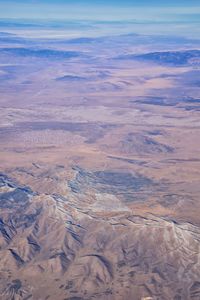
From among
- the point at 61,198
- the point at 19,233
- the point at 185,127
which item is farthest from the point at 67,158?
the point at 185,127

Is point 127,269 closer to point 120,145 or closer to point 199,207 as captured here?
point 199,207

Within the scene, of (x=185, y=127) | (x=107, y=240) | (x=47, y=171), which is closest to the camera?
(x=107, y=240)

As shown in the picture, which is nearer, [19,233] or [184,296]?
[184,296]

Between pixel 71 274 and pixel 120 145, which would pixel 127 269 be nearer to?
pixel 71 274

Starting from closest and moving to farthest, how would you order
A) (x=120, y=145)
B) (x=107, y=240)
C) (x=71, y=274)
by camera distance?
(x=71, y=274) < (x=107, y=240) < (x=120, y=145)

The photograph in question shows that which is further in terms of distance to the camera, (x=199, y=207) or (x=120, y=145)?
(x=120, y=145)

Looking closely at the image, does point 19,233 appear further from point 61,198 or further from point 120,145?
point 120,145

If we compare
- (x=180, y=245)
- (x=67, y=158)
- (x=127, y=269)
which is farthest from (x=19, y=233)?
(x=67, y=158)

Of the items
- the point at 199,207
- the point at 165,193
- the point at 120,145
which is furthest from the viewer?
the point at 120,145

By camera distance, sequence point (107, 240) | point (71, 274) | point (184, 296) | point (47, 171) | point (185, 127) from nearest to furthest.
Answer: point (184, 296), point (71, 274), point (107, 240), point (47, 171), point (185, 127)
